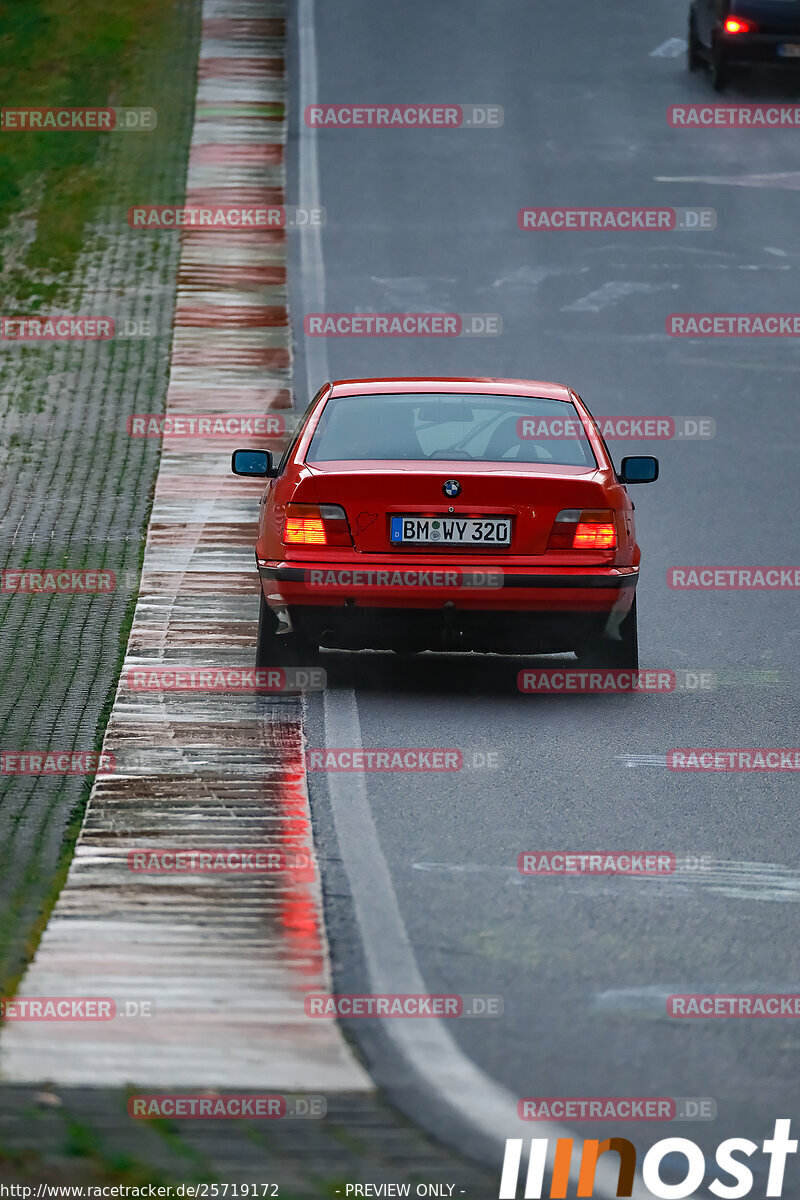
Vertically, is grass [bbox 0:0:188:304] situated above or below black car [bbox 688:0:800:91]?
below

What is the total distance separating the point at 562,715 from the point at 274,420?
7763 millimetres

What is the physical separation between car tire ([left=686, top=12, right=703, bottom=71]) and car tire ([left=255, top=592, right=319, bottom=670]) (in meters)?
20.9

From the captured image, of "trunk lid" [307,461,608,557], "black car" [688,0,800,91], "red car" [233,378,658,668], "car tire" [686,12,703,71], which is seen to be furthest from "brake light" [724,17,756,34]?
"trunk lid" [307,461,608,557]

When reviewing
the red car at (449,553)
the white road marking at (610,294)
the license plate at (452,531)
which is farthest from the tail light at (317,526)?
the white road marking at (610,294)

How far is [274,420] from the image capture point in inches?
639

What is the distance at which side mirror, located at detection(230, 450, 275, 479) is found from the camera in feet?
32.1

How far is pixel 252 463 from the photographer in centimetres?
982

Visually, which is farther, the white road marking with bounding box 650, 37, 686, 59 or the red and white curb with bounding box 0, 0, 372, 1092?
the white road marking with bounding box 650, 37, 686, 59

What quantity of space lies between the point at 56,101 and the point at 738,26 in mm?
9390

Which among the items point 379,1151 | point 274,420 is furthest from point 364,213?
point 379,1151

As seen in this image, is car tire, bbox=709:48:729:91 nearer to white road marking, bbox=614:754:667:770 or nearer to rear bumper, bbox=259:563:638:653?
rear bumper, bbox=259:563:638:653

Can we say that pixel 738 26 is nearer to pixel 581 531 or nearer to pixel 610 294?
pixel 610 294

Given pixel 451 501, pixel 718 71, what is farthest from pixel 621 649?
pixel 718 71

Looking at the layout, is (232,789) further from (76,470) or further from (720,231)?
(720,231)
